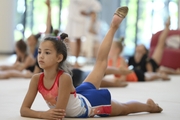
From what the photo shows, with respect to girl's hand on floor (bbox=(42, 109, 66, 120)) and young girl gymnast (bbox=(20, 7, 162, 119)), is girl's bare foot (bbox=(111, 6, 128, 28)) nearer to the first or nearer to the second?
young girl gymnast (bbox=(20, 7, 162, 119))

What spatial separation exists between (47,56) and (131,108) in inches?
23.2

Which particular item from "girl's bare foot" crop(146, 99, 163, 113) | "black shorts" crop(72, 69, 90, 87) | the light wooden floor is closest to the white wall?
the light wooden floor

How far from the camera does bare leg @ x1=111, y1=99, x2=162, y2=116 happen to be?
211 centimetres

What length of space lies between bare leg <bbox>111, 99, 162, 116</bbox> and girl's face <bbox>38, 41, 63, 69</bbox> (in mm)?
406

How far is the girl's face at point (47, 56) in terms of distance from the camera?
1.90 meters

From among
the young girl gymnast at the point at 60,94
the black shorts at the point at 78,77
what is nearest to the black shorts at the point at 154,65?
the black shorts at the point at 78,77

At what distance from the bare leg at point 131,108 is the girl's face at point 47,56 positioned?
406 mm

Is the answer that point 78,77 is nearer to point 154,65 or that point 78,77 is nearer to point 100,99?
point 100,99

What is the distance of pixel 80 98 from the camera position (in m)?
2.00

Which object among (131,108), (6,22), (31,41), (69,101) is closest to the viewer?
(69,101)

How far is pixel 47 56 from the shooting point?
1.90 meters

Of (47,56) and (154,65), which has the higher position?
(47,56)

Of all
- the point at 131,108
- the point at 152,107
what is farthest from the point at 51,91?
the point at 152,107

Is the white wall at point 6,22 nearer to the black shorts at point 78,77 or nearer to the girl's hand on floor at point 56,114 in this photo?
the black shorts at point 78,77
